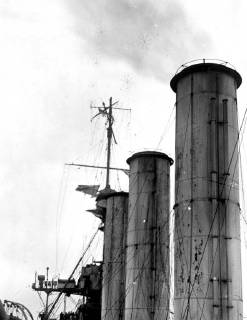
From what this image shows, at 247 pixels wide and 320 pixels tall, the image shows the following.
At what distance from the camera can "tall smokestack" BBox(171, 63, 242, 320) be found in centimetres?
2095

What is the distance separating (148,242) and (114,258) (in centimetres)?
868

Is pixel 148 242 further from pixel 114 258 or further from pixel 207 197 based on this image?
pixel 207 197

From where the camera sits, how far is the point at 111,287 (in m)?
40.7

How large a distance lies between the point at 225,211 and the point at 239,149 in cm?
334

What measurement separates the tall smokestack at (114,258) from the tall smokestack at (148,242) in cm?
614

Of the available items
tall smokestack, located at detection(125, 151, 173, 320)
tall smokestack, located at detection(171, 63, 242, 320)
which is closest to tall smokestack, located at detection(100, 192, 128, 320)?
tall smokestack, located at detection(125, 151, 173, 320)

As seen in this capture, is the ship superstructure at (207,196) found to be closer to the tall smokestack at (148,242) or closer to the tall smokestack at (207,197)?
the tall smokestack at (207,197)

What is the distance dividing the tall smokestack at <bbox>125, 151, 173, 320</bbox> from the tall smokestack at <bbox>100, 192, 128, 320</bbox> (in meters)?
6.14

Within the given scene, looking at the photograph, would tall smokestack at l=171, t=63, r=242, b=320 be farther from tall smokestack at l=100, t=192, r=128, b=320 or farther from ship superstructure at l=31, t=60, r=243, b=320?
tall smokestack at l=100, t=192, r=128, b=320

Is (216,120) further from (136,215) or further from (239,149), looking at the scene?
(136,215)

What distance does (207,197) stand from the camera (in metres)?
22.0

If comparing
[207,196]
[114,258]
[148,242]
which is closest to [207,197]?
[207,196]

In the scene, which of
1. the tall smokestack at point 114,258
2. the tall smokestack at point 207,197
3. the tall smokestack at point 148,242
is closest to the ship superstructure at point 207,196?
the tall smokestack at point 207,197

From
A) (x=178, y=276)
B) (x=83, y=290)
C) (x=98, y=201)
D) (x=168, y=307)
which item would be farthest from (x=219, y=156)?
(x=83, y=290)
